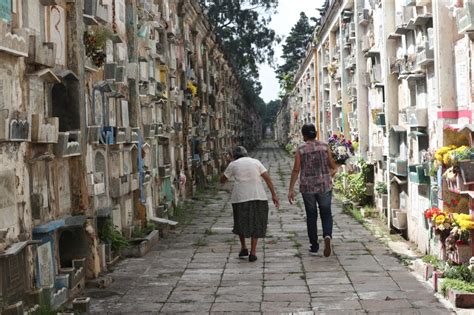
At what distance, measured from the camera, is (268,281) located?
8.06 meters

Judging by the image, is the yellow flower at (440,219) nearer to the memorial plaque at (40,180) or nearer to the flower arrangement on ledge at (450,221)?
the flower arrangement on ledge at (450,221)

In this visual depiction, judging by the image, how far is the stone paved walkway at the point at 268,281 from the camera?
6.86 metres

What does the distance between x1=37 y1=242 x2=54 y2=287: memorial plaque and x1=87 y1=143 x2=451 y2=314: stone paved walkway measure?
0.56 meters

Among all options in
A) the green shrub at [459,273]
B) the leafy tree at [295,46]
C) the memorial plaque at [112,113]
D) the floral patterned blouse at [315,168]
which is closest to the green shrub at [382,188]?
the floral patterned blouse at [315,168]

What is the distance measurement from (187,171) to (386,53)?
901 centimetres

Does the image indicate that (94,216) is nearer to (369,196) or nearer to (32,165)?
(32,165)

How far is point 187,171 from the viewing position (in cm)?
1970

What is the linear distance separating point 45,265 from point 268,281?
2.59 m

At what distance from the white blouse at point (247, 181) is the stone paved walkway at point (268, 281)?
89cm

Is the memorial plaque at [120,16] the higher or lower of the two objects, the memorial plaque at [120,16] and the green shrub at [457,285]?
the higher

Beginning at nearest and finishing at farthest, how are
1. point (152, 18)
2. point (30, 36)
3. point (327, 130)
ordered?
point (30, 36) < point (152, 18) < point (327, 130)

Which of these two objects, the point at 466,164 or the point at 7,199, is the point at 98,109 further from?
the point at 466,164

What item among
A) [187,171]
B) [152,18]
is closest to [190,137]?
[187,171]

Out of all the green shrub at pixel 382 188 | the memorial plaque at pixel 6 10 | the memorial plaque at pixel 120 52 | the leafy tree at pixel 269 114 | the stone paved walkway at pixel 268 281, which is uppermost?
the leafy tree at pixel 269 114
